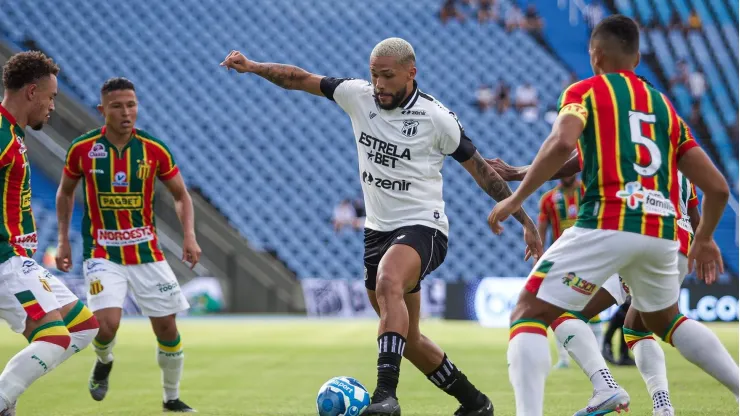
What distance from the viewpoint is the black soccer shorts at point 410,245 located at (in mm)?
6234

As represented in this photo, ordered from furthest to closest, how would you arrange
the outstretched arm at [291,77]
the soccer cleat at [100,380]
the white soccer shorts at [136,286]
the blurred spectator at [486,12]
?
the blurred spectator at [486,12] < the soccer cleat at [100,380] < the white soccer shorts at [136,286] < the outstretched arm at [291,77]

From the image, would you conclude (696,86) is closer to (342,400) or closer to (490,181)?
(490,181)

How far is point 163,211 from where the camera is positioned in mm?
23781

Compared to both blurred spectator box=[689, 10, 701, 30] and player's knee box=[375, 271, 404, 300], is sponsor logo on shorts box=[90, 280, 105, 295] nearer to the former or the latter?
player's knee box=[375, 271, 404, 300]

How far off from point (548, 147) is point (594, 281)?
0.65m

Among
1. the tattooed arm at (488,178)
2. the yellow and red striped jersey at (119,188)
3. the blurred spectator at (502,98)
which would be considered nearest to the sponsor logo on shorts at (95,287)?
the yellow and red striped jersey at (119,188)

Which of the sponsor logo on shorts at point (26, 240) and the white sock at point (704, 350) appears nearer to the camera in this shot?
the white sock at point (704, 350)

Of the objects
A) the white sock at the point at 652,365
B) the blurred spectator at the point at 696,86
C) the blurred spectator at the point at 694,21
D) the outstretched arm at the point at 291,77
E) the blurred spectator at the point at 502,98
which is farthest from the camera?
the blurred spectator at the point at 694,21

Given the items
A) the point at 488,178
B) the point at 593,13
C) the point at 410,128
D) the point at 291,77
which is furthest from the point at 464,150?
the point at 593,13

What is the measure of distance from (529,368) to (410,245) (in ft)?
5.40

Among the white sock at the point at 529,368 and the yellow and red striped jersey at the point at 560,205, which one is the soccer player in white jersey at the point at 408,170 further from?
the yellow and red striped jersey at the point at 560,205

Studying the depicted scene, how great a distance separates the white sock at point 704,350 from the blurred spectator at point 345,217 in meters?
20.3

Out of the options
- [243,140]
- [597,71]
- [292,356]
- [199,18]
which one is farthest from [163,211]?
[597,71]

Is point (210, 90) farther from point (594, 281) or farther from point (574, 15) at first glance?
point (594, 281)
